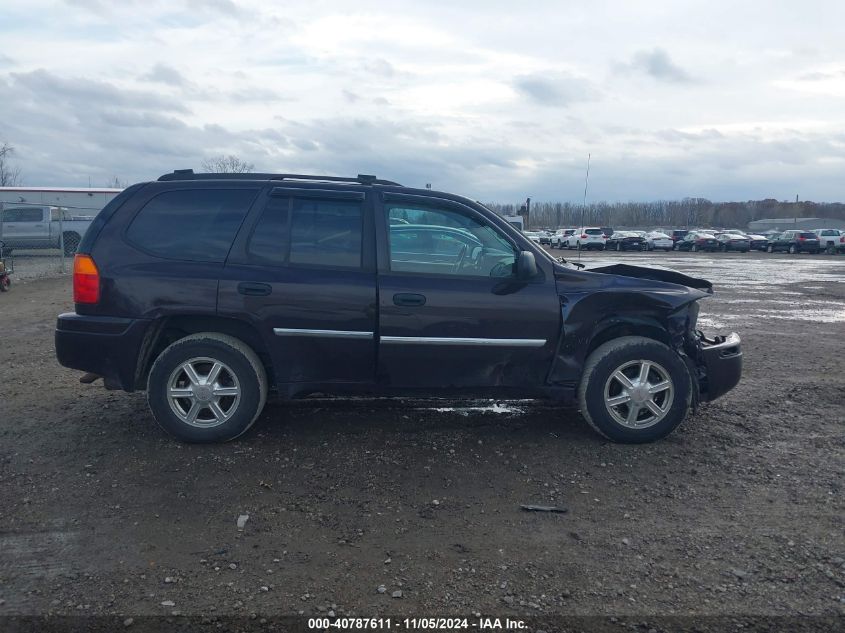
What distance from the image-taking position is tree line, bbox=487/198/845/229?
115875mm

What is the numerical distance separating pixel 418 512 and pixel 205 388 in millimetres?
1866

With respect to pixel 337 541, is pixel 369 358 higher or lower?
higher

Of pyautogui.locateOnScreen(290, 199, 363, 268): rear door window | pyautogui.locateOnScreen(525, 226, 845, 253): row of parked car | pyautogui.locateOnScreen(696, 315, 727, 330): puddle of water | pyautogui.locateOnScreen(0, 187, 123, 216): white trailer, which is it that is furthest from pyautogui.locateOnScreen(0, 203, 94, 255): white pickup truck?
pyautogui.locateOnScreen(525, 226, 845, 253): row of parked car

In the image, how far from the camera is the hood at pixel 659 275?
588 centimetres

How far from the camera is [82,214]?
3036 cm

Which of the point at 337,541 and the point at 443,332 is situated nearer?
the point at 337,541

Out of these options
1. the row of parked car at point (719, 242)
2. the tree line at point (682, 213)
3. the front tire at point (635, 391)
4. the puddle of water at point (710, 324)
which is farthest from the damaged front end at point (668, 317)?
the tree line at point (682, 213)

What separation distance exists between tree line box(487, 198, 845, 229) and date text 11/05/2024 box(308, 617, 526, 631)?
11386 centimetres

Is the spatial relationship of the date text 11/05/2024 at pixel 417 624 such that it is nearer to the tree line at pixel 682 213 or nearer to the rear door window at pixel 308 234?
the rear door window at pixel 308 234

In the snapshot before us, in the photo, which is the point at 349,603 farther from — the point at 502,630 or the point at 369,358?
the point at 369,358

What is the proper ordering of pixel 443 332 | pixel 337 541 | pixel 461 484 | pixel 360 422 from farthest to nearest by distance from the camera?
pixel 360 422, pixel 443 332, pixel 461 484, pixel 337 541

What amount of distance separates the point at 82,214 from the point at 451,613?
31401 millimetres

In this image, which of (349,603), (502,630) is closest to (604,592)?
(502,630)

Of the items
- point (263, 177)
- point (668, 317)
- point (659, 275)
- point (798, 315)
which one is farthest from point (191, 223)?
point (798, 315)
